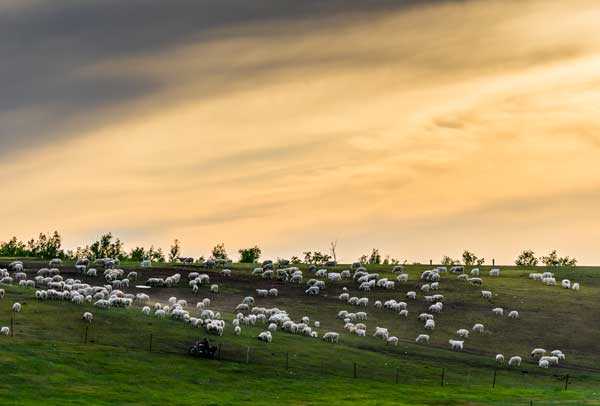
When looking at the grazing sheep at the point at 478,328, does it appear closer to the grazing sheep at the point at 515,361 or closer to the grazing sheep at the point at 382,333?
the grazing sheep at the point at 382,333

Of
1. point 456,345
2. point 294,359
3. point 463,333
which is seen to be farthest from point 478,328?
point 294,359

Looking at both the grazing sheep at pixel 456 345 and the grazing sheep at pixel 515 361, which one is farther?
the grazing sheep at pixel 456 345

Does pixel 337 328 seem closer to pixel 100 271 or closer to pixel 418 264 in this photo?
pixel 100 271

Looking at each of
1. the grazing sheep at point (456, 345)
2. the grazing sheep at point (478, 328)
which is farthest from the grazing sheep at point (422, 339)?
the grazing sheep at point (478, 328)

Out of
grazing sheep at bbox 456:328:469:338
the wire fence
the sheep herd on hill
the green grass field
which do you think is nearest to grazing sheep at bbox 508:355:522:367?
the sheep herd on hill

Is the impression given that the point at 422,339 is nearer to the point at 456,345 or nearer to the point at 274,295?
the point at 456,345

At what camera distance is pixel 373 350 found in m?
116

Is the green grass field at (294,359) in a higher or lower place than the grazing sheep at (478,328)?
lower

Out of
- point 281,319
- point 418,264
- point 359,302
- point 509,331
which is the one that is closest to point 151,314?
point 281,319

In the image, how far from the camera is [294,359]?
104812mm

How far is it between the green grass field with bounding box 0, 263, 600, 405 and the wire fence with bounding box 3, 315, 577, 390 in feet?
0.67

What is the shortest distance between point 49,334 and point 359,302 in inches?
2013

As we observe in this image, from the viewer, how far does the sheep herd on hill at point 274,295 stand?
119062 millimetres

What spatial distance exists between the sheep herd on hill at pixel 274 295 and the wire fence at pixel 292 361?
4.16 metres
